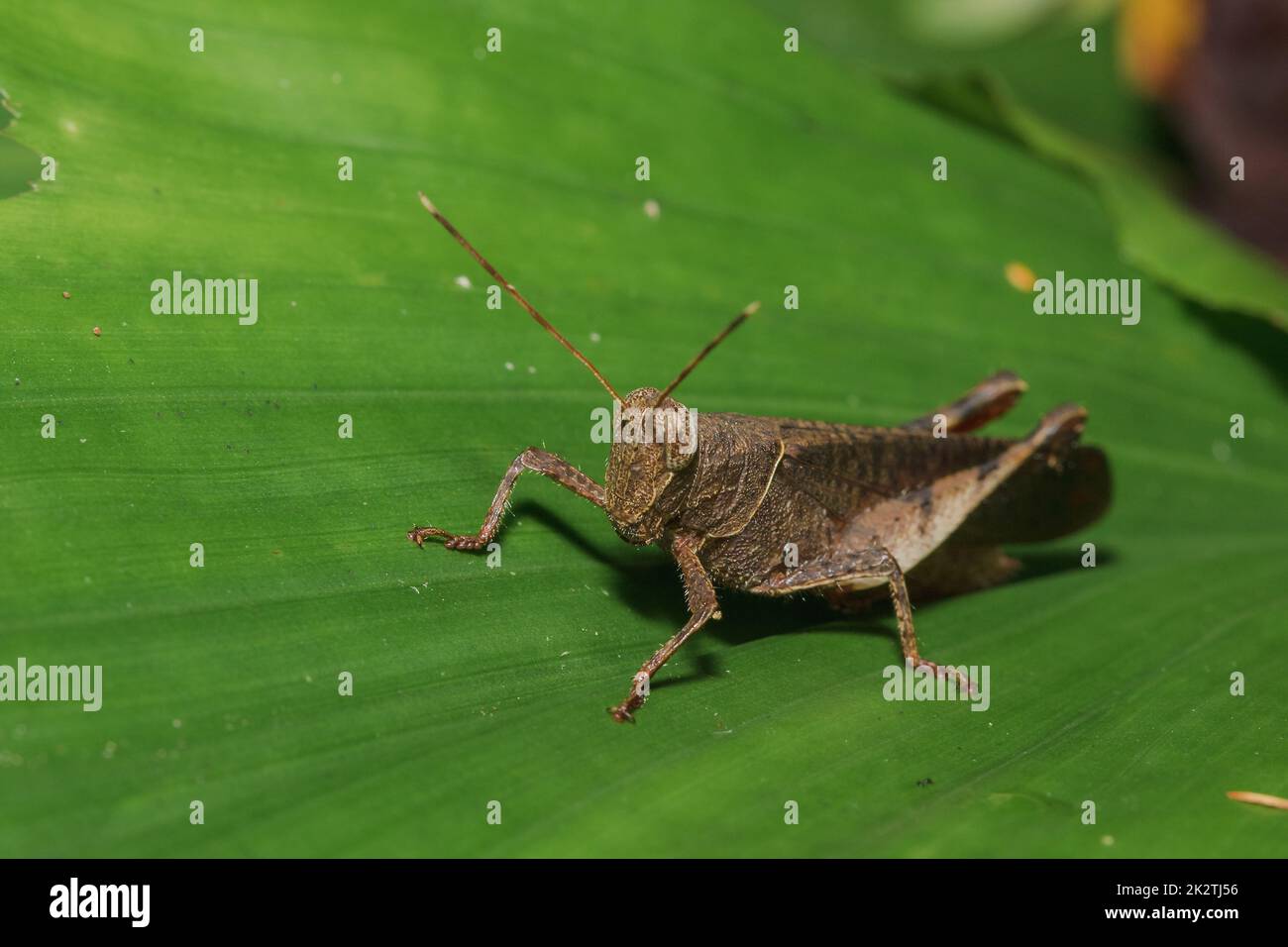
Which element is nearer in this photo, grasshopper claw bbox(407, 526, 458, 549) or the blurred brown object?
grasshopper claw bbox(407, 526, 458, 549)

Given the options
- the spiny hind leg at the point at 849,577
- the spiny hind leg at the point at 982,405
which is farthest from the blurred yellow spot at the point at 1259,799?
the spiny hind leg at the point at 982,405

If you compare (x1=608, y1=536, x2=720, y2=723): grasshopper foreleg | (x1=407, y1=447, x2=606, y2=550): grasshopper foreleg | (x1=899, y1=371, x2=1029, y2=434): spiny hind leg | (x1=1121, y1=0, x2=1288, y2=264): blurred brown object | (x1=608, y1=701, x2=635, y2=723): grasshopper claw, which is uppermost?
(x1=1121, y1=0, x2=1288, y2=264): blurred brown object

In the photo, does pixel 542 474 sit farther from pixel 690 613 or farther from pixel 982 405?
pixel 982 405

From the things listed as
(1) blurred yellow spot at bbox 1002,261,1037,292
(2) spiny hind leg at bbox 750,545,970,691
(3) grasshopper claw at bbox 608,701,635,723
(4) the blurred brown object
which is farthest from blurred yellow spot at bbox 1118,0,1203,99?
(3) grasshopper claw at bbox 608,701,635,723

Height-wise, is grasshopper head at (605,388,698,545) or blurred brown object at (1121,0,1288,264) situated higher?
blurred brown object at (1121,0,1288,264)

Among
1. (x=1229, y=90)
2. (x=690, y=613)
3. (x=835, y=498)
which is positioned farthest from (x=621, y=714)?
(x=1229, y=90)

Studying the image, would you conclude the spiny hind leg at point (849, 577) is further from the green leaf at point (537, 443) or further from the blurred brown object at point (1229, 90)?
the blurred brown object at point (1229, 90)

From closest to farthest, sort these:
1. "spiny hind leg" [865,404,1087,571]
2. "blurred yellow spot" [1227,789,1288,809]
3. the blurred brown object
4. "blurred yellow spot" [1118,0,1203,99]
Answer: "blurred yellow spot" [1227,789,1288,809]
"spiny hind leg" [865,404,1087,571]
the blurred brown object
"blurred yellow spot" [1118,0,1203,99]

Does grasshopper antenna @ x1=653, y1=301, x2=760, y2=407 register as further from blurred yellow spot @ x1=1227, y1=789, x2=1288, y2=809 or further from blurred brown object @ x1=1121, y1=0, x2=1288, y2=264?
blurred brown object @ x1=1121, y1=0, x2=1288, y2=264

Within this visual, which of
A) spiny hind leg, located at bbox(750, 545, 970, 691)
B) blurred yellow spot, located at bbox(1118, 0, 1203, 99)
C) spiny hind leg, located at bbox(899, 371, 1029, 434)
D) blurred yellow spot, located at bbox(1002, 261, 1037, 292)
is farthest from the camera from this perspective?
blurred yellow spot, located at bbox(1118, 0, 1203, 99)
